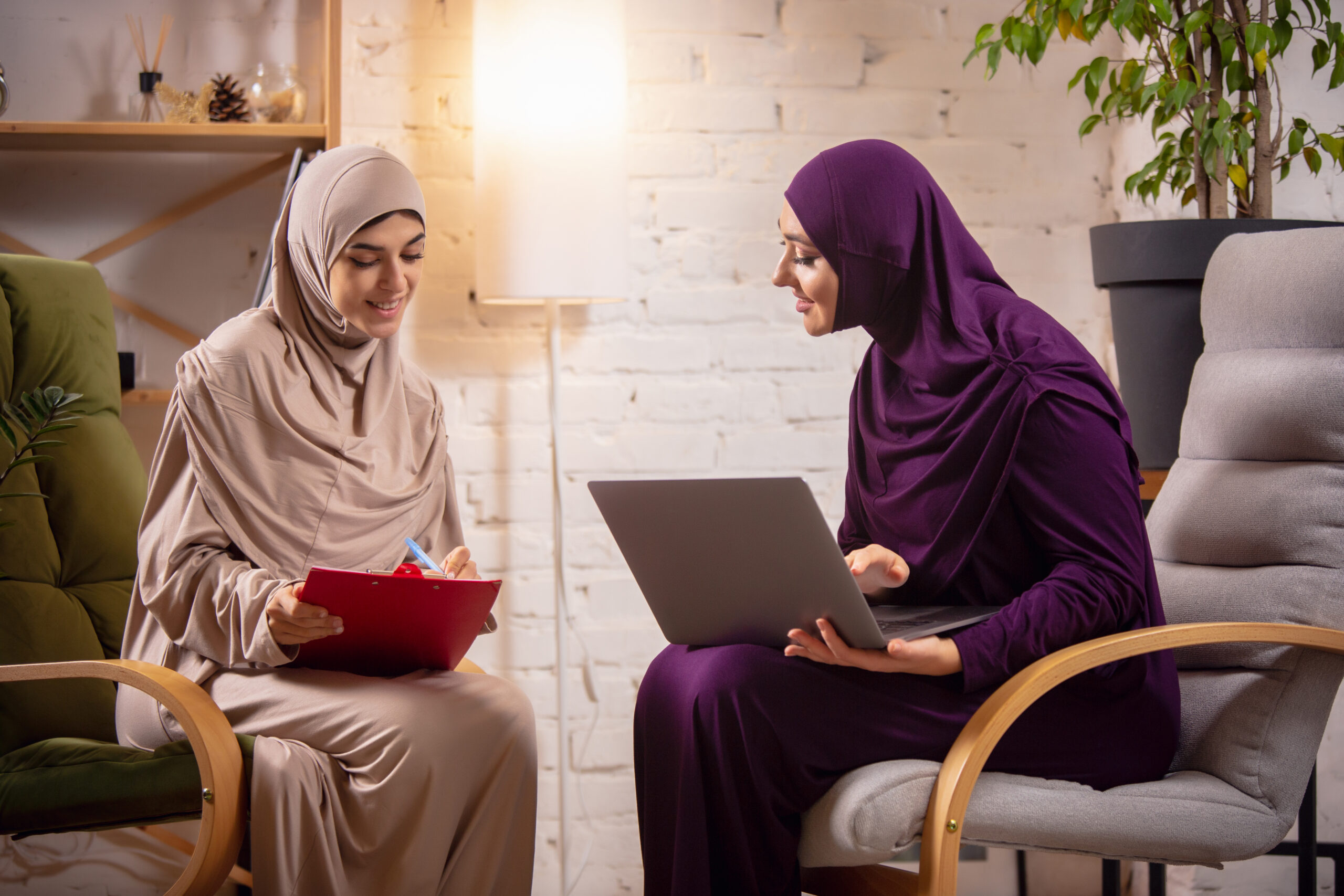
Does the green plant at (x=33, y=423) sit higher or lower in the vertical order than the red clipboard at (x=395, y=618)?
higher

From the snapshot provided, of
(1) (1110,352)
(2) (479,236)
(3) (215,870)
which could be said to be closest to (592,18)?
(2) (479,236)

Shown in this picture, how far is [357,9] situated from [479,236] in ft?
2.02

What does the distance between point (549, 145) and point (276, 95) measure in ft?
1.83

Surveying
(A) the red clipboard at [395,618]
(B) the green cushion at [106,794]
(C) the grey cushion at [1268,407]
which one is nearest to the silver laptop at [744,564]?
(A) the red clipboard at [395,618]

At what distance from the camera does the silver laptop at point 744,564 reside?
1170 millimetres

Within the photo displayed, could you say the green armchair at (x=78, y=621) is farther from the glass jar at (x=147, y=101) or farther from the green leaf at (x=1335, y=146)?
the green leaf at (x=1335, y=146)

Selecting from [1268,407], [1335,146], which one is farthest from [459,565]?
[1335,146]

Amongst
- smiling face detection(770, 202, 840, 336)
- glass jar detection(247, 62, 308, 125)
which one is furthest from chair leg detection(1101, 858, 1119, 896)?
glass jar detection(247, 62, 308, 125)

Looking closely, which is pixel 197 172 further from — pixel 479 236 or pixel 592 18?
pixel 592 18

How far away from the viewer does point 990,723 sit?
4.00 feet

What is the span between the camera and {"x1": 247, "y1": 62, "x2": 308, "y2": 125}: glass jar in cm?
210

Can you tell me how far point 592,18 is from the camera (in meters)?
1.99

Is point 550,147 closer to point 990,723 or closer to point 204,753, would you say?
point 204,753

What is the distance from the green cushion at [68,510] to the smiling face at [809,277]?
3.95 ft
